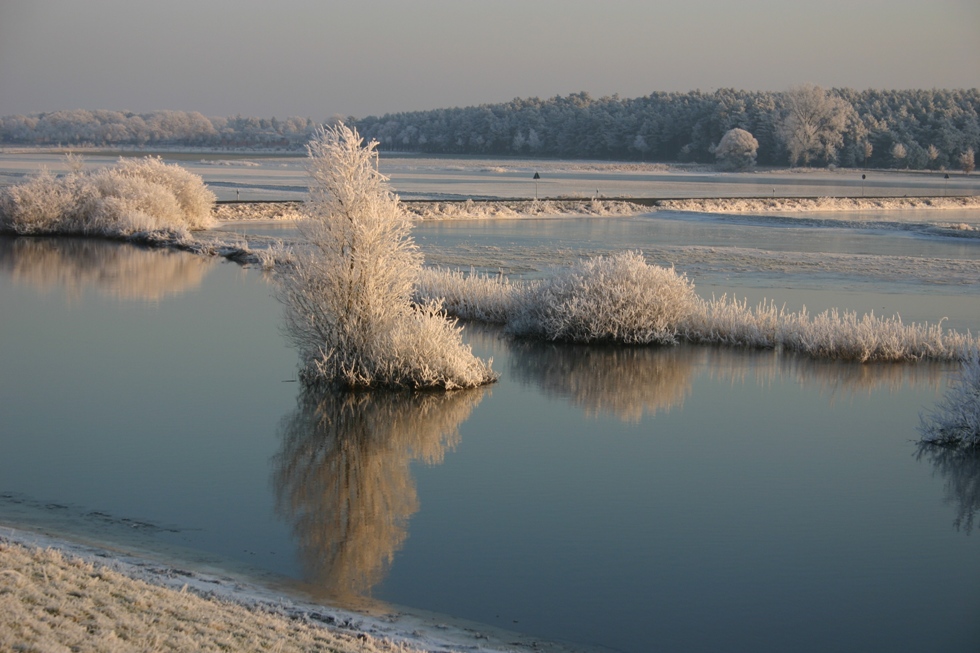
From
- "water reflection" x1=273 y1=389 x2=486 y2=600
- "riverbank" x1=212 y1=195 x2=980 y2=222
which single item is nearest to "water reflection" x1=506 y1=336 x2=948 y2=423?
"water reflection" x1=273 y1=389 x2=486 y2=600

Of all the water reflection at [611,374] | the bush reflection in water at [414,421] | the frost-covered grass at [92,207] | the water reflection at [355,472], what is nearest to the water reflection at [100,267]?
the frost-covered grass at [92,207]

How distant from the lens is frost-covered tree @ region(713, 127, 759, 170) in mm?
105125

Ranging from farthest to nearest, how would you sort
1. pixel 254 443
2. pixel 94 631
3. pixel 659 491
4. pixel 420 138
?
pixel 420 138, pixel 254 443, pixel 659 491, pixel 94 631

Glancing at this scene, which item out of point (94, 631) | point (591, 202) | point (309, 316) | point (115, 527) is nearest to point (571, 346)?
point (309, 316)

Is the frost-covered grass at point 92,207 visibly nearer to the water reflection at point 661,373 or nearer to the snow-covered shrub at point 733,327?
the water reflection at point 661,373

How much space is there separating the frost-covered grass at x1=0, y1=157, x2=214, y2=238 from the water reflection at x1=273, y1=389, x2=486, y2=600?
2173 centimetres

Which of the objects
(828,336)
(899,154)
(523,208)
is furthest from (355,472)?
(899,154)

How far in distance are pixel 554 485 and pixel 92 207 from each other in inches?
1111

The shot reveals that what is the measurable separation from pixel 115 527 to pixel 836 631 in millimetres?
5488

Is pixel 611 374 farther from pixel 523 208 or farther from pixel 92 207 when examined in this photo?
pixel 523 208

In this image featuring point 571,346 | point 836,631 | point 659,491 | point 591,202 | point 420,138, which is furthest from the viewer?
point 420,138

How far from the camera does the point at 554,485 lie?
9.83 m

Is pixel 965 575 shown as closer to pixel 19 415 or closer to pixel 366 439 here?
pixel 366 439

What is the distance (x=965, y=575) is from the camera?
795 centimetres
